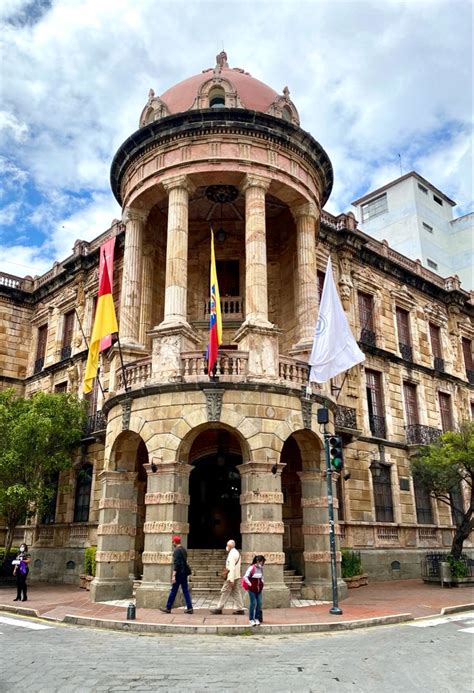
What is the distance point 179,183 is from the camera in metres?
18.0

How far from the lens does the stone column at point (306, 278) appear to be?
1860 cm

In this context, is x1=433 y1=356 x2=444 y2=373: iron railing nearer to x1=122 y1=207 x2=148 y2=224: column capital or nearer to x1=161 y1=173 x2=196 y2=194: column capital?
x1=161 y1=173 x2=196 y2=194: column capital

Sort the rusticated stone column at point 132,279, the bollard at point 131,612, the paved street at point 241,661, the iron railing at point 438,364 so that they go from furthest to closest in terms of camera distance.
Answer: the iron railing at point 438,364 → the rusticated stone column at point 132,279 → the bollard at point 131,612 → the paved street at point 241,661

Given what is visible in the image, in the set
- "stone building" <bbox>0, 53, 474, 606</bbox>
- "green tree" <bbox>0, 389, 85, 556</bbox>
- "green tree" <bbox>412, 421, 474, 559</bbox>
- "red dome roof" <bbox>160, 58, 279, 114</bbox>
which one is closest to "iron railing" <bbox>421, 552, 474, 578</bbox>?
"green tree" <bbox>412, 421, 474, 559</bbox>

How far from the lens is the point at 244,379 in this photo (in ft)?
50.0

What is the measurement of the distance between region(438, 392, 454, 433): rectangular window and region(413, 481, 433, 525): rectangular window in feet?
14.4

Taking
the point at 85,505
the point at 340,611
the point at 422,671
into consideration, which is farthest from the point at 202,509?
the point at 422,671

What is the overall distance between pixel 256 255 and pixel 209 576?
9.63 metres

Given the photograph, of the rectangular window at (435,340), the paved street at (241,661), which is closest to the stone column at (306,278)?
the paved street at (241,661)

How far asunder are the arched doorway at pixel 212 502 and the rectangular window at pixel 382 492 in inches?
254

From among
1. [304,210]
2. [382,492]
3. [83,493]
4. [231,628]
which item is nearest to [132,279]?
[304,210]

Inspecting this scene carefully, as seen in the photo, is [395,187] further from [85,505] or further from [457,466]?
[85,505]

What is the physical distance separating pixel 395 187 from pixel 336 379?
78.0 feet

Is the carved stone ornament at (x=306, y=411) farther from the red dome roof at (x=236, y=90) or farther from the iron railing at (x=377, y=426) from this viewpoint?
the red dome roof at (x=236, y=90)
